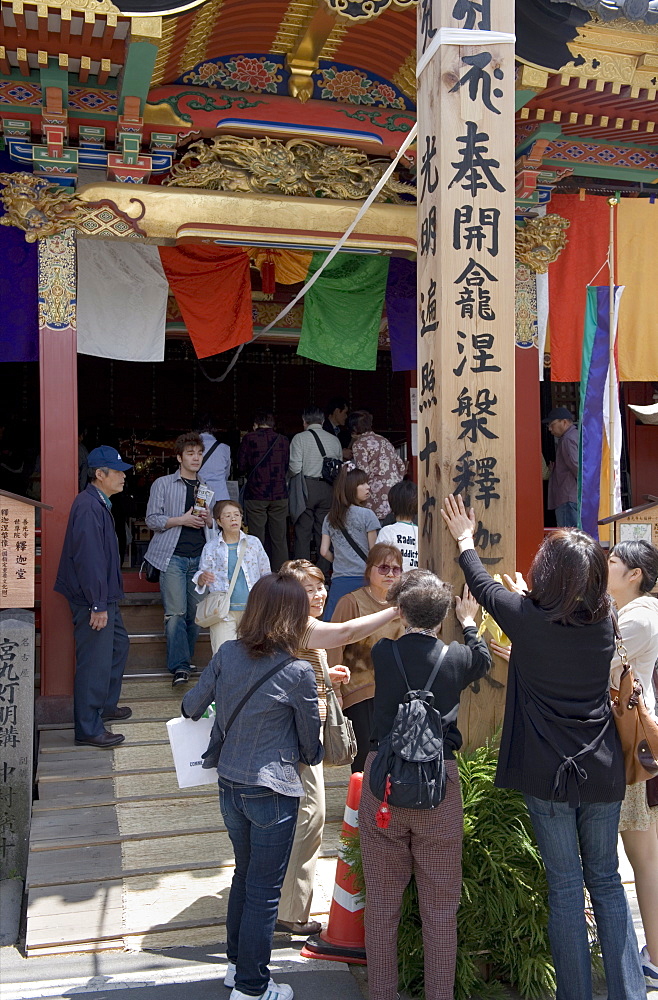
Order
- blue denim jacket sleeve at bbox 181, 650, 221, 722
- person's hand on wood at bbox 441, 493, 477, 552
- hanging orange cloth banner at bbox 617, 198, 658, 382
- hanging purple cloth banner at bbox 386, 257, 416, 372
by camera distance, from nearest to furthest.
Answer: blue denim jacket sleeve at bbox 181, 650, 221, 722 → person's hand on wood at bbox 441, 493, 477, 552 → hanging orange cloth banner at bbox 617, 198, 658, 382 → hanging purple cloth banner at bbox 386, 257, 416, 372

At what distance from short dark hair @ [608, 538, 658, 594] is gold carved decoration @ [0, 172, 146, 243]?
15.5 feet

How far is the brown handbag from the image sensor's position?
127 inches

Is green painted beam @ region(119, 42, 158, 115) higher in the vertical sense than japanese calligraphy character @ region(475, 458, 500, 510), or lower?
higher

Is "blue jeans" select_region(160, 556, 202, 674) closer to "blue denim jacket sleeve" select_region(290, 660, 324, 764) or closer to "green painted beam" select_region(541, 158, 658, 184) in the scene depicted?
"blue denim jacket sleeve" select_region(290, 660, 324, 764)

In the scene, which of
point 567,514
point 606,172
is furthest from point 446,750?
point 606,172

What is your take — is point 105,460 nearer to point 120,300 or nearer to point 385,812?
point 120,300

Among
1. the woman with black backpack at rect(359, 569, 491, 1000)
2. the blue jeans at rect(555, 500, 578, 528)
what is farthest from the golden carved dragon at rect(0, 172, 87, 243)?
the blue jeans at rect(555, 500, 578, 528)

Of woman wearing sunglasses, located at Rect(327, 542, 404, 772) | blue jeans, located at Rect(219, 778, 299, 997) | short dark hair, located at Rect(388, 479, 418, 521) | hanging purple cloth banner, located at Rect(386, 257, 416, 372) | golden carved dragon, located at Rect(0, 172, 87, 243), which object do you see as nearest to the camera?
blue jeans, located at Rect(219, 778, 299, 997)

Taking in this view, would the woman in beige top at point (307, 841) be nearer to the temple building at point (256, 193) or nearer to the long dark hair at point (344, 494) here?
the temple building at point (256, 193)

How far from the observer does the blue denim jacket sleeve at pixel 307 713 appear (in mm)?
3348

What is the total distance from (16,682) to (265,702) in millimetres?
2868

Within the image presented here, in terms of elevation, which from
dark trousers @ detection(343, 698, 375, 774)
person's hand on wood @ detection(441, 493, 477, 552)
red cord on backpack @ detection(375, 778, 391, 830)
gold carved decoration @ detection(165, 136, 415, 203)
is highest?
gold carved decoration @ detection(165, 136, 415, 203)

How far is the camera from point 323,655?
402 centimetres

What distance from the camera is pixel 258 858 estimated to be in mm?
3316
